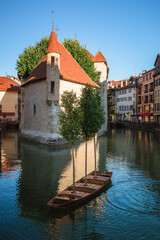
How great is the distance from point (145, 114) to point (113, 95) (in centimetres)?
2790

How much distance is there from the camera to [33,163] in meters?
17.2

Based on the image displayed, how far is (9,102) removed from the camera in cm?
5838

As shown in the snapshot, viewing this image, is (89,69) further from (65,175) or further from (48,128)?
(65,175)

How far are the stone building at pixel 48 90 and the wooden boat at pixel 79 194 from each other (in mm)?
13030

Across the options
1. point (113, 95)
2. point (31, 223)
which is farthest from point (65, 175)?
point (113, 95)

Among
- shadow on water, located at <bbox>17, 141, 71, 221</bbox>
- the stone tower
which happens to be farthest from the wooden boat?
the stone tower

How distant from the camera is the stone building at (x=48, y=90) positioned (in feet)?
85.4

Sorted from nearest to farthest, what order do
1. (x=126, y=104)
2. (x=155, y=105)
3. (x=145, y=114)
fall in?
(x=155, y=105)
(x=145, y=114)
(x=126, y=104)

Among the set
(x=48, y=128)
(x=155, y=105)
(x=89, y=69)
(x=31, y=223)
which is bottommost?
(x=31, y=223)

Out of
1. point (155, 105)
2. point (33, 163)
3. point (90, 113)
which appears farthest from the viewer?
point (155, 105)

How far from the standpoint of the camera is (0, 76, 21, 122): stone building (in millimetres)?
57594

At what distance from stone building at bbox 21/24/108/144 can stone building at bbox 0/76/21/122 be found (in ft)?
82.4

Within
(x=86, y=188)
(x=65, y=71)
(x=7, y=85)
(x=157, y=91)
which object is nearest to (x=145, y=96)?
(x=157, y=91)

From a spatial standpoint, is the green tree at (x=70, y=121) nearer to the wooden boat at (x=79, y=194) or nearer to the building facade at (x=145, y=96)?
the wooden boat at (x=79, y=194)
